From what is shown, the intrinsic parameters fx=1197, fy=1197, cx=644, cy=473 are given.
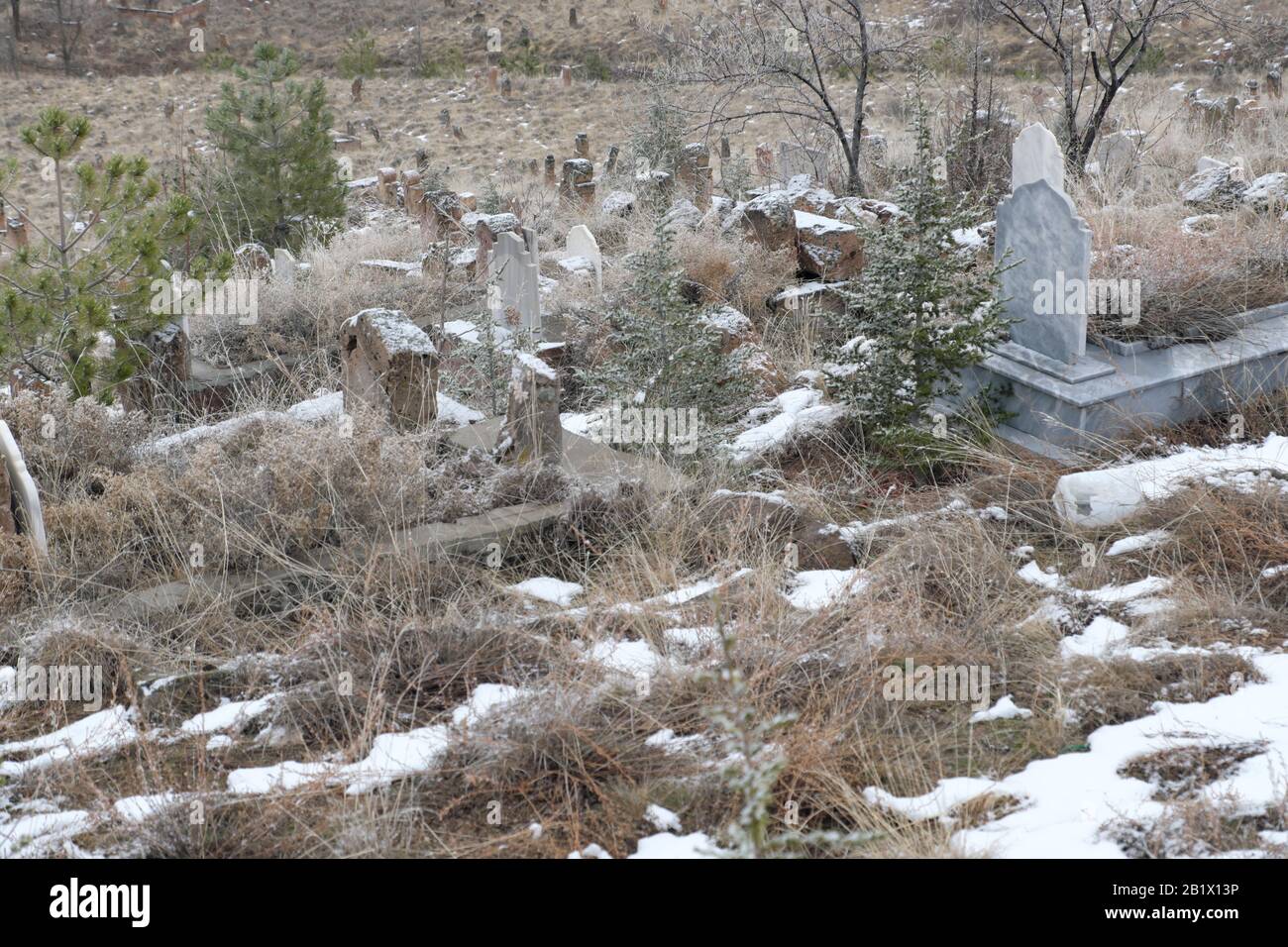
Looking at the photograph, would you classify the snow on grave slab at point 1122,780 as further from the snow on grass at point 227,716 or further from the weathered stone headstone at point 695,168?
the weathered stone headstone at point 695,168

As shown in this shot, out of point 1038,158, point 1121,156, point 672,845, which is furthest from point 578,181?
point 672,845

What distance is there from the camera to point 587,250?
28.8 ft

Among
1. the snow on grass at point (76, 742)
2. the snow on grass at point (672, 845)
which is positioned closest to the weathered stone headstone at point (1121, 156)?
the snow on grass at point (672, 845)

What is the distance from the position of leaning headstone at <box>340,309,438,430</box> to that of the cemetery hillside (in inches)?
1.2

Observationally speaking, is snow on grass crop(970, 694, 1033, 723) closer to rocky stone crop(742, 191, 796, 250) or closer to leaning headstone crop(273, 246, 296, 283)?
rocky stone crop(742, 191, 796, 250)

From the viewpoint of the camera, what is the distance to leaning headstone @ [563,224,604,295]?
27.2 ft

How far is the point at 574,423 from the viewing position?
6.27 meters

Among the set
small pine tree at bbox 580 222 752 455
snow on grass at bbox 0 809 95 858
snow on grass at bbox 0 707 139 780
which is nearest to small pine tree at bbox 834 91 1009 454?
small pine tree at bbox 580 222 752 455

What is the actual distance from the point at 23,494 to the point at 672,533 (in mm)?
2493

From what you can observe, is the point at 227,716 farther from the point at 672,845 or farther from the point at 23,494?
the point at 672,845

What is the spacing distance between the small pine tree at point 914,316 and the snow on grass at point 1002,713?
2029mm

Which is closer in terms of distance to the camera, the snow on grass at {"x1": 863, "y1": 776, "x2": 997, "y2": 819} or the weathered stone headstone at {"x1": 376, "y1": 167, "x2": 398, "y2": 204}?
the snow on grass at {"x1": 863, "y1": 776, "x2": 997, "y2": 819}
